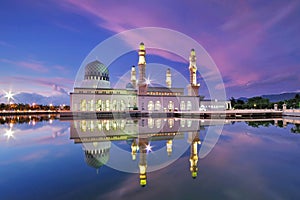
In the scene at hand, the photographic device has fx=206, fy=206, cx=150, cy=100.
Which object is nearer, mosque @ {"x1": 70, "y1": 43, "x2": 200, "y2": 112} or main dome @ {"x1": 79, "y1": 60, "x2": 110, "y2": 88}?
mosque @ {"x1": 70, "y1": 43, "x2": 200, "y2": 112}

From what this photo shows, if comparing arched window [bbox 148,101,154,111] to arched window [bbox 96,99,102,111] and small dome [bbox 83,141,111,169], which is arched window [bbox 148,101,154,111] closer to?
arched window [bbox 96,99,102,111]

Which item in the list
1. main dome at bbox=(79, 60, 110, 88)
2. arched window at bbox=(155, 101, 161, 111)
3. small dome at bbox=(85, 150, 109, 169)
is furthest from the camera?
arched window at bbox=(155, 101, 161, 111)

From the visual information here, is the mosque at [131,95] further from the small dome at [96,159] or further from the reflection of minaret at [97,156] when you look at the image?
the small dome at [96,159]

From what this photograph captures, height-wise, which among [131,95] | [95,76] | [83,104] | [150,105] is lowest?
[150,105]

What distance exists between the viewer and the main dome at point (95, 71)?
44.4m

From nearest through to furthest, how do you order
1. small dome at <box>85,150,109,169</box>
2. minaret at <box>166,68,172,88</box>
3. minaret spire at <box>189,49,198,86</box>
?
1. small dome at <box>85,150,109,169</box>
2. minaret spire at <box>189,49,198,86</box>
3. minaret at <box>166,68,172,88</box>

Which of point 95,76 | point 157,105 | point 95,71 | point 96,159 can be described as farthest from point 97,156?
point 157,105

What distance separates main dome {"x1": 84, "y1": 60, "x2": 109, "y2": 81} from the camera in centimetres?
4438

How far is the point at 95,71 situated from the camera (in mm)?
44531

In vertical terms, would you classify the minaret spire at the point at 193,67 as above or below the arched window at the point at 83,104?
above

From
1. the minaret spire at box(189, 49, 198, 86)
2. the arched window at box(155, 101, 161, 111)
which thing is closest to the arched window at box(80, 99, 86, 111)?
the arched window at box(155, 101, 161, 111)

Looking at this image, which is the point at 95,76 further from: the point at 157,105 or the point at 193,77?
the point at 193,77

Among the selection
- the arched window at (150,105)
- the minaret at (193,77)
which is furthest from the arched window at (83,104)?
the minaret at (193,77)

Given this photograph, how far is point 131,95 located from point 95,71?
9379mm
